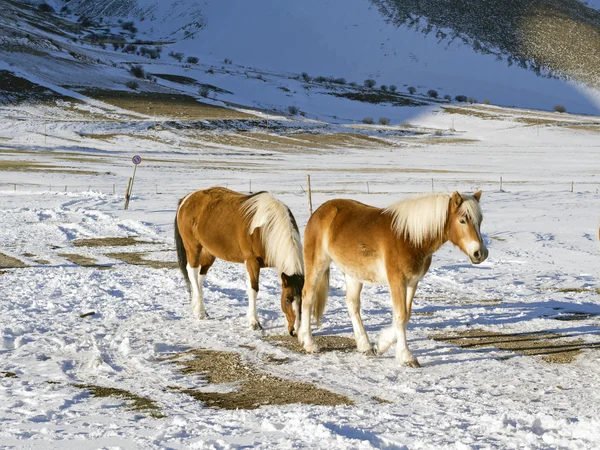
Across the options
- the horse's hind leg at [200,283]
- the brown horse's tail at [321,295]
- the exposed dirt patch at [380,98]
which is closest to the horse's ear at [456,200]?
the brown horse's tail at [321,295]

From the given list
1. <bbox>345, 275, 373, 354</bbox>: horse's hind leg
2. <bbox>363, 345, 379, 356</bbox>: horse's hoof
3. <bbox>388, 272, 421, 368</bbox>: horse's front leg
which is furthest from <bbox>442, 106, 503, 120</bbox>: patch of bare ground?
<bbox>388, 272, 421, 368</bbox>: horse's front leg

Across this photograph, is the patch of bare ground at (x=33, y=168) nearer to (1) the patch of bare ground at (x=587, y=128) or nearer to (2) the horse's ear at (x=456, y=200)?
(2) the horse's ear at (x=456, y=200)

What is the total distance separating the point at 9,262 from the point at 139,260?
2.78 metres

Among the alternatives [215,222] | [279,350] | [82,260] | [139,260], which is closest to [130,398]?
[279,350]

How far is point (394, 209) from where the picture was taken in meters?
8.40

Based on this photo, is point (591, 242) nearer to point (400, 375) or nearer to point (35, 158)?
point (400, 375)

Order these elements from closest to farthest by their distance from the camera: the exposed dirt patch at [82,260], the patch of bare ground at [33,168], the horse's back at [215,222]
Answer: the horse's back at [215,222], the exposed dirt patch at [82,260], the patch of bare ground at [33,168]

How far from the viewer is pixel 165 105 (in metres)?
115

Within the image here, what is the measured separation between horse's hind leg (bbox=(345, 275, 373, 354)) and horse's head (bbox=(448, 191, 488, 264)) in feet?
5.07

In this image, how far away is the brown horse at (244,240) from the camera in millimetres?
9484

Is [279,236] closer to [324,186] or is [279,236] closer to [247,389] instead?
[247,389]

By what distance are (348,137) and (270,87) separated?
59922 millimetres

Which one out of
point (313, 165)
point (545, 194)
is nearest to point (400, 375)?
point (545, 194)

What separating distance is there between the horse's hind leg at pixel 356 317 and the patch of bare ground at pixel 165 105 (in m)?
93.3
